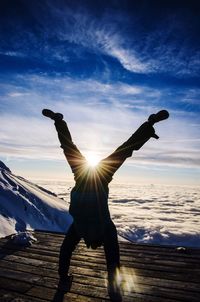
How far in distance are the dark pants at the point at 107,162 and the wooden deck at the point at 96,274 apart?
1.41 feet

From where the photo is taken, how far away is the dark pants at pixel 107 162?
435cm

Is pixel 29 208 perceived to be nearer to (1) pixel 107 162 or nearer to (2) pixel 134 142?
(1) pixel 107 162

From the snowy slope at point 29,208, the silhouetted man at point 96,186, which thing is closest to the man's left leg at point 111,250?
the silhouetted man at point 96,186

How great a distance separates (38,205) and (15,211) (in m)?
13.2

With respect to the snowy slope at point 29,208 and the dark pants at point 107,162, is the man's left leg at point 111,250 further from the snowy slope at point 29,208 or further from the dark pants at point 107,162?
the snowy slope at point 29,208

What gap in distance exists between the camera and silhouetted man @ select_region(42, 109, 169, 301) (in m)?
4.36

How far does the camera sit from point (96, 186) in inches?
175

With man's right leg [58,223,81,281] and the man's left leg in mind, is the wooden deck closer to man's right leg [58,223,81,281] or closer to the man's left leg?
the man's left leg

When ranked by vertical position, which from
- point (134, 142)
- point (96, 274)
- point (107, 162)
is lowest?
point (96, 274)

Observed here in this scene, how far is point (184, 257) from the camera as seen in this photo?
6820 millimetres

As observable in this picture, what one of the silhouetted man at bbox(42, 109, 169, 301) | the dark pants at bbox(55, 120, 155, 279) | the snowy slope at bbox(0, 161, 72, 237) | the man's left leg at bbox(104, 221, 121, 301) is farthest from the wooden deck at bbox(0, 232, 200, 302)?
the snowy slope at bbox(0, 161, 72, 237)

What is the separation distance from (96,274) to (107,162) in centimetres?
232

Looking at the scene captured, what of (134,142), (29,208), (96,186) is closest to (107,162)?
(96,186)

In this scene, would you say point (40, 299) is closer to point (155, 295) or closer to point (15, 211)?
point (155, 295)
